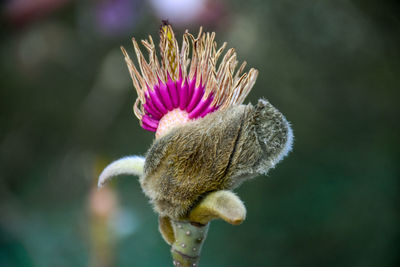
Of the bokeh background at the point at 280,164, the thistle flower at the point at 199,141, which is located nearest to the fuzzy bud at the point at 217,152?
the thistle flower at the point at 199,141

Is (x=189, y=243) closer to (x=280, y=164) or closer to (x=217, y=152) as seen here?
(x=217, y=152)

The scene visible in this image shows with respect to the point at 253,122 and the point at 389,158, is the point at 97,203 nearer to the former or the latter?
the point at 253,122

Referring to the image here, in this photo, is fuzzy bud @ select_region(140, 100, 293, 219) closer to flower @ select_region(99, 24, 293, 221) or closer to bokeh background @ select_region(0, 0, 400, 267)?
flower @ select_region(99, 24, 293, 221)

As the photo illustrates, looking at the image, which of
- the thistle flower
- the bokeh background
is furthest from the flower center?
the bokeh background

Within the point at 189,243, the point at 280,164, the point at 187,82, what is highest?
the point at 280,164

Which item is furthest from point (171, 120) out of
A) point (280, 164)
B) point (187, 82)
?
point (280, 164)

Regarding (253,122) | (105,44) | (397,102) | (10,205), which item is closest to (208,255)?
(10,205)

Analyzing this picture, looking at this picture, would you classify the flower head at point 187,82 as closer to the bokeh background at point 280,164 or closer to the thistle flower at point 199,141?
the thistle flower at point 199,141

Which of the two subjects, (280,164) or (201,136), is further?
(280,164)
